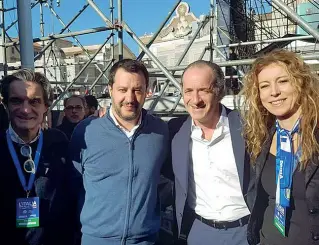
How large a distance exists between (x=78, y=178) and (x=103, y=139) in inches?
13.5

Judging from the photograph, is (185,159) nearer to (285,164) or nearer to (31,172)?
(285,164)

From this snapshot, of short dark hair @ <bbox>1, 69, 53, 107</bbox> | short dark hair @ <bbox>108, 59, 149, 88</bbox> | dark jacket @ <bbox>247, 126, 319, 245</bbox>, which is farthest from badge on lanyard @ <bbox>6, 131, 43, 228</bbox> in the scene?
dark jacket @ <bbox>247, 126, 319, 245</bbox>

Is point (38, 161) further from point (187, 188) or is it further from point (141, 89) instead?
point (187, 188)

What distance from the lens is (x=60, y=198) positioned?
7.57 ft

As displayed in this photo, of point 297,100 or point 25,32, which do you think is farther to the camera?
point 25,32

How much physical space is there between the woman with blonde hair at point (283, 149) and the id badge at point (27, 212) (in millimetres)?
1280

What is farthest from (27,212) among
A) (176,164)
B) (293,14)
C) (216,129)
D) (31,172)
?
(293,14)

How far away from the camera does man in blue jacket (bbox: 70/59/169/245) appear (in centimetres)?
227

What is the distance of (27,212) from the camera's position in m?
2.11

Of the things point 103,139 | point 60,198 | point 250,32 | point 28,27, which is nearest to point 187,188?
point 103,139

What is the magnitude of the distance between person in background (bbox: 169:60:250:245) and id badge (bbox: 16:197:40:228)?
3.04ft

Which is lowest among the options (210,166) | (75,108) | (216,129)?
(210,166)

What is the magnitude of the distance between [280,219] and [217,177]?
1.75 ft

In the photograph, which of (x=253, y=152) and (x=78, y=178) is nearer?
(x=253, y=152)
